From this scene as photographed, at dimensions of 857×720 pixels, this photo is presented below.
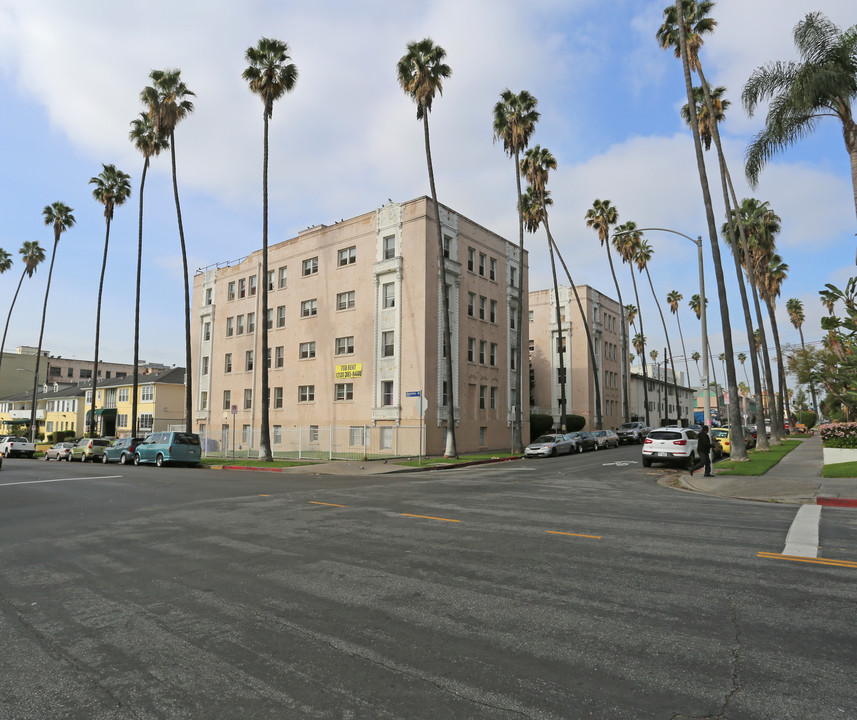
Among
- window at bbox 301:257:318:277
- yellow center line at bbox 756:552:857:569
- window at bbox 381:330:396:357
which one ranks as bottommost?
yellow center line at bbox 756:552:857:569

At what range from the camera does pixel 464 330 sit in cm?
3750

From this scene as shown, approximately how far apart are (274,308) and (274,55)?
17326mm

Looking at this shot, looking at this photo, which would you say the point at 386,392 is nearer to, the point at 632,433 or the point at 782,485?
the point at 632,433

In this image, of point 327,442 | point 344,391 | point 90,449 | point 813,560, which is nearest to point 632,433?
point 344,391

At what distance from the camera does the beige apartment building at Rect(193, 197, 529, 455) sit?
3438 centimetres

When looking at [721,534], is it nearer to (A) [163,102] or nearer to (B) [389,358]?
(B) [389,358]

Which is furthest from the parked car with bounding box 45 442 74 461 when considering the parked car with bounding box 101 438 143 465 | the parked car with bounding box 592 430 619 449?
the parked car with bounding box 592 430 619 449

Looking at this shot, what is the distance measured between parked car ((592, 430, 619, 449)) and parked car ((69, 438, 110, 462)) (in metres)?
33.7

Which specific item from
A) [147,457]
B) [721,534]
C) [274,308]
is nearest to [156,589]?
[721,534]

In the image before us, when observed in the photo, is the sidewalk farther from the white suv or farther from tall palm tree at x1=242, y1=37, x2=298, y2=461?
tall palm tree at x1=242, y1=37, x2=298, y2=461

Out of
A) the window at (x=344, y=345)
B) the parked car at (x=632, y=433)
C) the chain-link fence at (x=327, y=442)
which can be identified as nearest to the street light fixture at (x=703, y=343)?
the chain-link fence at (x=327, y=442)

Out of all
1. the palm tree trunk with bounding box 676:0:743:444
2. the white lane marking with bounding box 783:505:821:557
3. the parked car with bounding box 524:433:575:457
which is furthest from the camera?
the parked car with bounding box 524:433:575:457

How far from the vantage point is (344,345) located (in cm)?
3775

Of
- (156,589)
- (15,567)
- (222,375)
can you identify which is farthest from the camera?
(222,375)
